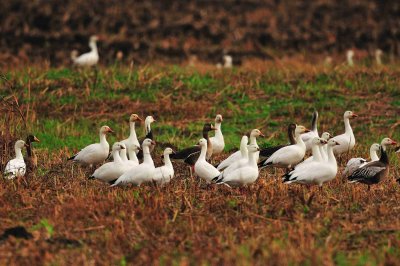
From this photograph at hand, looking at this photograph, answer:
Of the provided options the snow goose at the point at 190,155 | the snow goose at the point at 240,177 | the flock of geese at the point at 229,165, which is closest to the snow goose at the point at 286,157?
the flock of geese at the point at 229,165

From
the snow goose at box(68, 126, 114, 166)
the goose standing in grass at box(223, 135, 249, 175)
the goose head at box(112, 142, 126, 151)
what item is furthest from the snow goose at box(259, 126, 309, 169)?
the snow goose at box(68, 126, 114, 166)

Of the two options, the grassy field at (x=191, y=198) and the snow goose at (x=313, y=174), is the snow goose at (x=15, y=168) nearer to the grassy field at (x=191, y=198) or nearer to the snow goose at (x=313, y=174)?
the grassy field at (x=191, y=198)

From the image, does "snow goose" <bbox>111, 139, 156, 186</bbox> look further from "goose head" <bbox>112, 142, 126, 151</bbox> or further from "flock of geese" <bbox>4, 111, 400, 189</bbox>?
"goose head" <bbox>112, 142, 126, 151</bbox>

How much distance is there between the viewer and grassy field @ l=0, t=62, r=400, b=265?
9016mm

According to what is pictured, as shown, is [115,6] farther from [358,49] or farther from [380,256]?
[380,256]

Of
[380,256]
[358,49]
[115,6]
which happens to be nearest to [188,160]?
[380,256]

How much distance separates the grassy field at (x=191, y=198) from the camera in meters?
9.02

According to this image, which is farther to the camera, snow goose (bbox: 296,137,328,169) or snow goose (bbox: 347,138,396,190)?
snow goose (bbox: 296,137,328,169)

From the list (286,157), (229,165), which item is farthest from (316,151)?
Result: (229,165)

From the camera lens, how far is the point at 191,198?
11062 millimetres

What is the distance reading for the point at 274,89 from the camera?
20422 millimetres

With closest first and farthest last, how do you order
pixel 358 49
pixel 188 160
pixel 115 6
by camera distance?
pixel 188 160
pixel 358 49
pixel 115 6

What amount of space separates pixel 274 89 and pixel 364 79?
6.63 feet

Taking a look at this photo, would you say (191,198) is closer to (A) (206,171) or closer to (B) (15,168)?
(A) (206,171)
